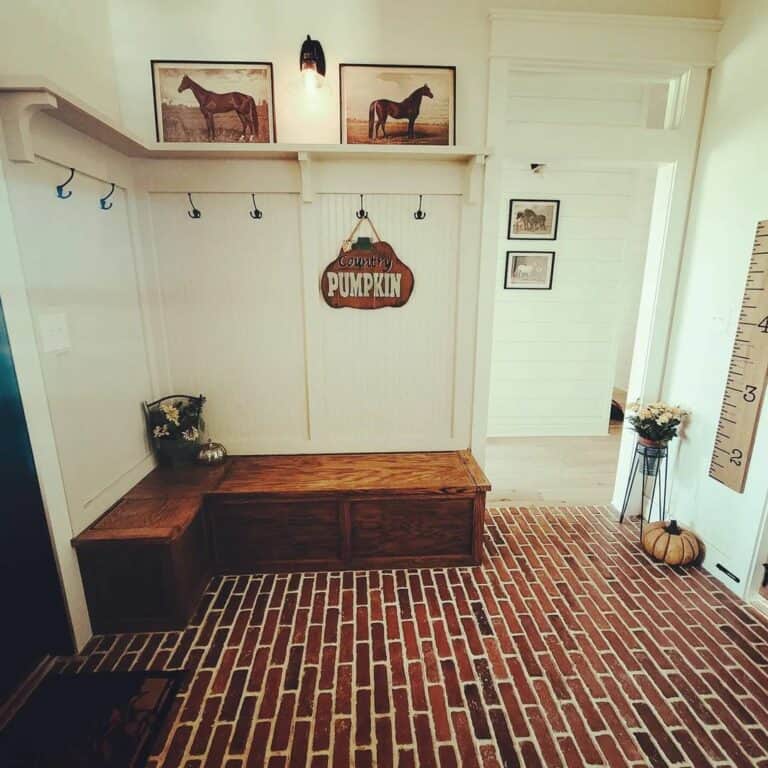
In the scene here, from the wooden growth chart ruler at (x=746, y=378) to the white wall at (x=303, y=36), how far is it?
4.97 feet

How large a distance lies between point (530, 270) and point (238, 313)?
9.95ft

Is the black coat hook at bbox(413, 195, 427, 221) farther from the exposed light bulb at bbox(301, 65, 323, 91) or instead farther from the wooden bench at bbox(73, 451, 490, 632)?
the wooden bench at bbox(73, 451, 490, 632)

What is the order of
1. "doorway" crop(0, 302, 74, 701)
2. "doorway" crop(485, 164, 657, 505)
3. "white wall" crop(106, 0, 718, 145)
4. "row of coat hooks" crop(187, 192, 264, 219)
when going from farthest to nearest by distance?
"doorway" crop(485, 164, 657, 505)
"row of coat hooks" crop(187, 192, 264, 219)
"white wall" crop(106, 0, 718, 145)
"doorway" crop(0, 302, 74, 701)

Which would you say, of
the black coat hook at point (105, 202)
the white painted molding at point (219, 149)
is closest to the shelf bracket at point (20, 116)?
the white painted molding at point (219, 149)

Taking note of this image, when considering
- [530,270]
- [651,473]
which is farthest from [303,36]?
[651,473]

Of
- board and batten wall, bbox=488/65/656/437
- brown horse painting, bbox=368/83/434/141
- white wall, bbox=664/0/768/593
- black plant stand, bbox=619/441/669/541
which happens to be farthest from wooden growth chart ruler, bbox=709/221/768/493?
board and batten wall, bbox=488/65/656/437

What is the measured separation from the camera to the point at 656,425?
255 centimetres

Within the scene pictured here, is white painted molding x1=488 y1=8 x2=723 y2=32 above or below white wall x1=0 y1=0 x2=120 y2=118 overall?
above

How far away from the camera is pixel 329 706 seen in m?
1.63

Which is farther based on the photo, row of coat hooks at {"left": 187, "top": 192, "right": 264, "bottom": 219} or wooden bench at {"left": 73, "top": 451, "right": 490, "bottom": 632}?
row of coat hooks at {"left": 187, "top": 192, "right": 264, "bottom": 219}

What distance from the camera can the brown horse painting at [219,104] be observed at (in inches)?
85.4

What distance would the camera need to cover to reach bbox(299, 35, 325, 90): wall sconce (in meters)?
2.02

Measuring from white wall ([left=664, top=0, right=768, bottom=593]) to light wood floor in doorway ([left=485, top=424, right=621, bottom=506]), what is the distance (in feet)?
2.66

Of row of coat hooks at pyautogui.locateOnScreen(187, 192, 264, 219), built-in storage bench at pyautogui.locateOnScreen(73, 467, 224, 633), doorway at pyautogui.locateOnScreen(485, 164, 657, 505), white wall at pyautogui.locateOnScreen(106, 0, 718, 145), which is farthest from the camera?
doorway at pyautogui.locateOnScreen(485, 164, 657, 505)
